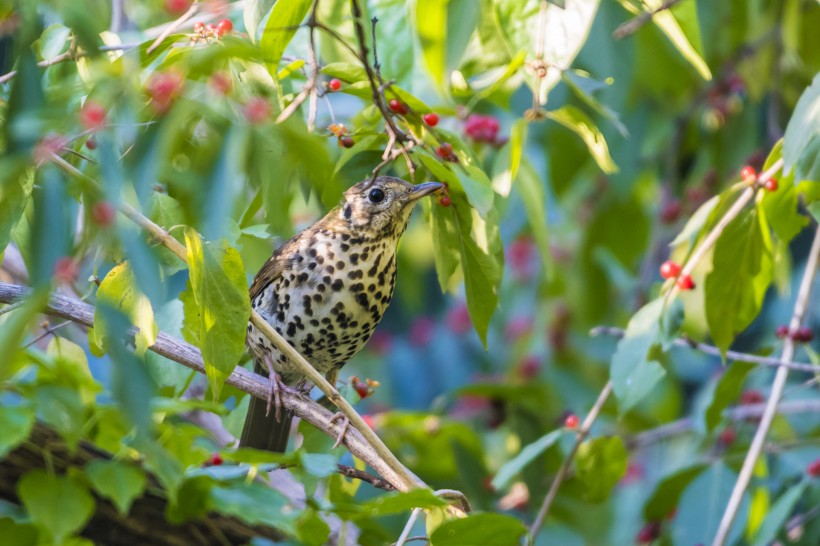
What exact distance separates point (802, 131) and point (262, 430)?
1678 mm

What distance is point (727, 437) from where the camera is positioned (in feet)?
14.1

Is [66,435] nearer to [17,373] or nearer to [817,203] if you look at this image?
[17,373]

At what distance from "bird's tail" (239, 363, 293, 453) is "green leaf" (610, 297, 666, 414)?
36.5 inches

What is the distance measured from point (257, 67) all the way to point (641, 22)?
83 cm

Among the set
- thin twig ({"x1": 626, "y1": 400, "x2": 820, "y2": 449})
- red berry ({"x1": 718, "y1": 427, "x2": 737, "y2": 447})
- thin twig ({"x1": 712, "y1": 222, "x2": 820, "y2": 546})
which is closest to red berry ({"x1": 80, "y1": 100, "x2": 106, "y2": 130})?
thin twig ({"x1": 712, "y1": 222, "x2": 820, "y2": 546})

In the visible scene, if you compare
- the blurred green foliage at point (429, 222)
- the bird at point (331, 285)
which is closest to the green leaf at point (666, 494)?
the blurred green foliage at point (429, 222)

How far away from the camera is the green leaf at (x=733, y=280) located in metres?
2.93

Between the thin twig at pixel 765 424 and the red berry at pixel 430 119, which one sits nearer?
the red berry at pixel 430 119

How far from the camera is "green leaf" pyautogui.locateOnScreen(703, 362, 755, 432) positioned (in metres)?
3.29

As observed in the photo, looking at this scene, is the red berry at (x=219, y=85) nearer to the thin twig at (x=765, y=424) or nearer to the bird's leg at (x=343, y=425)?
the bird's leg at (x=343, y=425)

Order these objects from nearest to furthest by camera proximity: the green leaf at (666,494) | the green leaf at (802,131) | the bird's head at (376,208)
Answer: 1. the green leaf at (802,131)
2. the bird's head at (376,208)
3. the green leaf at (666,494)

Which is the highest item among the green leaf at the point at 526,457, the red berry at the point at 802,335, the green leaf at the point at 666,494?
the red berry at the point at 802,335

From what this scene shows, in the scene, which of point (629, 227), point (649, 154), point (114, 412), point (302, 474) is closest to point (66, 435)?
point (114, 412)

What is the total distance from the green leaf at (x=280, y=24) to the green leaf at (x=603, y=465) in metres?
1.52
